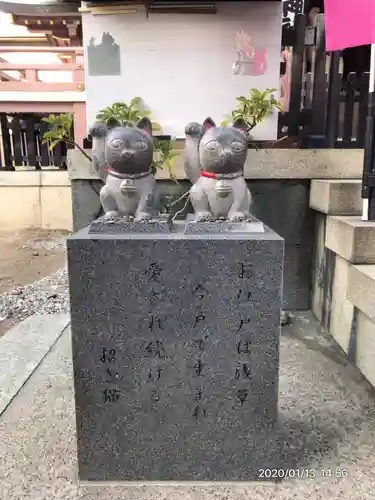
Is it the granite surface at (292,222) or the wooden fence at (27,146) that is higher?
the wooden fence at (27,146)

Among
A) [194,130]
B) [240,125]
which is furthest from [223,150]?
[194,130]

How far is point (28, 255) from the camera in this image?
883 cm

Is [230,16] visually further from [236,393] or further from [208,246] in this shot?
[236,393]

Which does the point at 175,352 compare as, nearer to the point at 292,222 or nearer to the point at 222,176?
the point at 222,176

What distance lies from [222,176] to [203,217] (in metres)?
0.26

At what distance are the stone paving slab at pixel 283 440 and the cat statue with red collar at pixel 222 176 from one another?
1.38m

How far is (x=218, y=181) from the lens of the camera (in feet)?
7.79

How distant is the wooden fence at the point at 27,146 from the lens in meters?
10.5

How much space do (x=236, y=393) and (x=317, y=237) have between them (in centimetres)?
275

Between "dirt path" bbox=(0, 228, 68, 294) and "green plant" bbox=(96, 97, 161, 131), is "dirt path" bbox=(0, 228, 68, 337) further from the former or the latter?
"green plant" bbox=(96, 97, 161, 131)

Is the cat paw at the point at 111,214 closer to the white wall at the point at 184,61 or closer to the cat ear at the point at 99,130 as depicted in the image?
the cat ear at the point at 99,130

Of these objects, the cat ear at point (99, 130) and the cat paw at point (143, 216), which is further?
the cat ear at point (99, 130)

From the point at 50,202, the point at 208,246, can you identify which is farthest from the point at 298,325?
the point at 50,202

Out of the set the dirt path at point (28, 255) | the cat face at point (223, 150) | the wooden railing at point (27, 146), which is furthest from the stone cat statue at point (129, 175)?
the wooden railing at point (27, 146)
